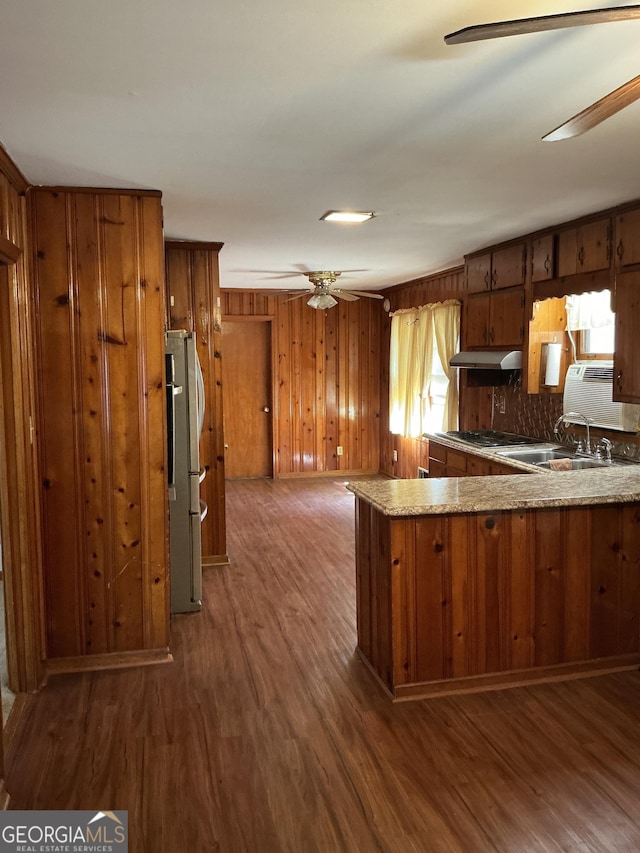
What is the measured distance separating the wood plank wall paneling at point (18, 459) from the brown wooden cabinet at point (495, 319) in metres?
3.19

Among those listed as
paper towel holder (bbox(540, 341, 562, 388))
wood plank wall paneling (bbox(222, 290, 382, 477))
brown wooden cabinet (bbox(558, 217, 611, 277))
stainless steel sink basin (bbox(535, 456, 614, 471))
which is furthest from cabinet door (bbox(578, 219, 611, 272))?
wood plank wall paneling (bbox(222, 290, 382, 477))

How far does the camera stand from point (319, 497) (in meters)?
7.22

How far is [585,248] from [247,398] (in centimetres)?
508

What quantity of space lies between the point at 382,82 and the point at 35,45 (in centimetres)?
96

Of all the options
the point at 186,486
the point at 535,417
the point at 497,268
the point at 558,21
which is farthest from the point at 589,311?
the point at 558,21

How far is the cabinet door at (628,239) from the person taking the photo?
3607mm

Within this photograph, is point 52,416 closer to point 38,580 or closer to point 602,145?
point 38,580

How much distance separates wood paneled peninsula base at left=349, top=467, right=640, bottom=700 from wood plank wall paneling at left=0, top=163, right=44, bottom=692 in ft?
4.89

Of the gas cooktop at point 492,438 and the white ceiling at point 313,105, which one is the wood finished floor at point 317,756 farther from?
the white ceiling at point 313,105

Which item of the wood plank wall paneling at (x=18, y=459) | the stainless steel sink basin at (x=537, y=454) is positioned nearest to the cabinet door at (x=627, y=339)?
the stainless steel sink basin at (x=537, y=454)

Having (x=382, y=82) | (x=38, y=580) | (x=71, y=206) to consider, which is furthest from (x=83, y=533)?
(x=382, y=82)

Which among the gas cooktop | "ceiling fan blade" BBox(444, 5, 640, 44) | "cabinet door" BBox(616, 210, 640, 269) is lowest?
the gas cooktop

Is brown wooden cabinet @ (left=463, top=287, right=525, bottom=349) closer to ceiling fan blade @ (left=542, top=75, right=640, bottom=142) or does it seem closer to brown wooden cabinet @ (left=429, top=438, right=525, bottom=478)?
brown wooden cabinet @ (left=429, top=438, right=525, bottom=478)

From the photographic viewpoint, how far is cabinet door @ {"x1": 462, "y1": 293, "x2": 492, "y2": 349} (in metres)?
5.12
